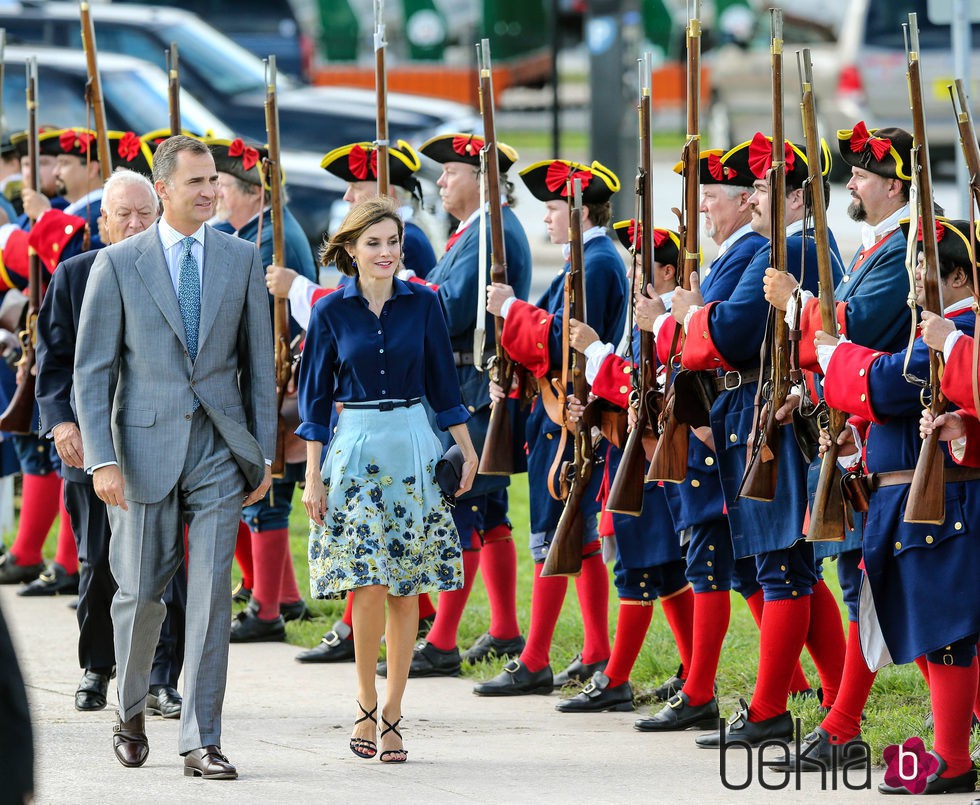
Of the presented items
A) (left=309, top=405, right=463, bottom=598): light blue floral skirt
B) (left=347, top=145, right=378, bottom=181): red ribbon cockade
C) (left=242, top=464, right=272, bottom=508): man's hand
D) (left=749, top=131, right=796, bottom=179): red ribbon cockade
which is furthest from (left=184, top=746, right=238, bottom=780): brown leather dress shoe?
(left=347, top=145, right=378, bottom=181): red ribbon cockade

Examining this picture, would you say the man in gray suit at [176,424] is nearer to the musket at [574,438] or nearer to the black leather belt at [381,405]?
the black leather belt at [381,405]

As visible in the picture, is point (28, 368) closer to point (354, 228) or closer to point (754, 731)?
point (354, 228)

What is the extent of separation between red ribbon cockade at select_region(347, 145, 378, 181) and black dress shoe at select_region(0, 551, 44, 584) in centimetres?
288

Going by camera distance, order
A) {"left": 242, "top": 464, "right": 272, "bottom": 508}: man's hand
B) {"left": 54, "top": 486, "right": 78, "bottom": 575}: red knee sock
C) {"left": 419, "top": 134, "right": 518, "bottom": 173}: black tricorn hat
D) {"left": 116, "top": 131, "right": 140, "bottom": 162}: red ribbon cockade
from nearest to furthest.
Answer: {"left": 242, "top": 464, "right": 272, "bottom": 508}: man's hand < {"left": 419, "top": 134, "right": 518, "bottom": 173}: black tricorn hat < {"left": 116, "top": 131, "right": 140, "bottom": 162}: red ribbon cockade < {"left": 54, "top": 486, "right": 78, "bottom": 575}: red knee sock

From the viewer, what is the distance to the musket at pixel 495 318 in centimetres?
721

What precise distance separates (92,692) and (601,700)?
187 cm

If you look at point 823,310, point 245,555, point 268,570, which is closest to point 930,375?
point 823,310

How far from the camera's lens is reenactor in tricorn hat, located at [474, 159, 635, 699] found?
705 centimetres

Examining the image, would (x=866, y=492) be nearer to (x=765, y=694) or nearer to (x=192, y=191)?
(x=765, y=694)

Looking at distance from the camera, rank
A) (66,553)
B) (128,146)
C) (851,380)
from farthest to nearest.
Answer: (66,553)
(128,146)
(851,380)

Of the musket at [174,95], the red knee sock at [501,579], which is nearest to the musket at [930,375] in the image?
the red knee sock at [501,579]

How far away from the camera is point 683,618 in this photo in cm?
691

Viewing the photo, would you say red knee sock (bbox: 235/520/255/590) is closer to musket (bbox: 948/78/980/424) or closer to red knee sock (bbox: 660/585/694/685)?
red knee sock (bbox: 660/585/694/685)

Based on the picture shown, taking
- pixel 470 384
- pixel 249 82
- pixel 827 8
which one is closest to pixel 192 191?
pixel 470 384
